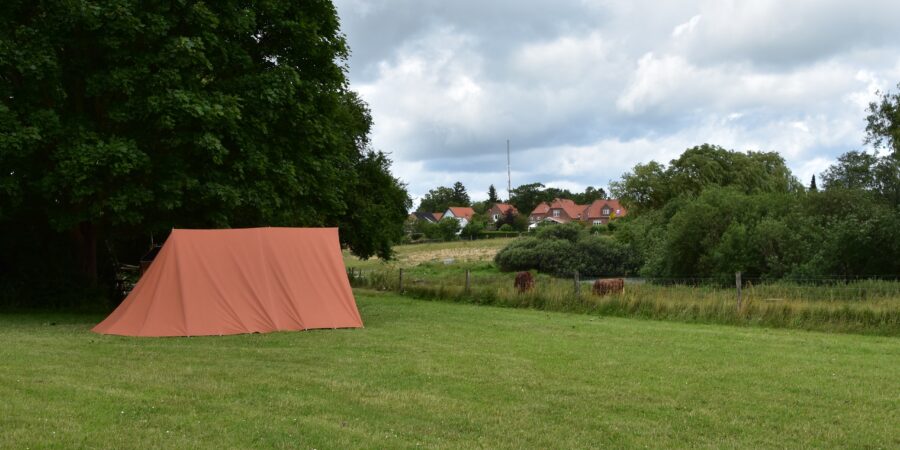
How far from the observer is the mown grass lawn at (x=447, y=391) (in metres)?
6.03

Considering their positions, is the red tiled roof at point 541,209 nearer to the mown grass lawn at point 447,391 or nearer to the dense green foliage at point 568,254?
the dense green foliage at point 568,254

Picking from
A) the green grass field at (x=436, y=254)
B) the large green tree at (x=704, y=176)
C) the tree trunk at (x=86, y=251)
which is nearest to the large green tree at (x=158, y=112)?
the tree trunk at (x=86, y=251)

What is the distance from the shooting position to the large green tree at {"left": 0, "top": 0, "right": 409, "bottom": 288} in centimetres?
1449

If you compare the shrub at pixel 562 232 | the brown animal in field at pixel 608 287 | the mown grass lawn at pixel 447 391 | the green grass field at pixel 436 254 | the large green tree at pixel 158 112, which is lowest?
the mown grass lawn at pixel 447 391

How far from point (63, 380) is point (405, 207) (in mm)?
26340

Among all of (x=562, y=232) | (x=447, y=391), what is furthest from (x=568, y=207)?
(x=447, y=391)

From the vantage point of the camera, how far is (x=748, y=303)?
52.5 feet

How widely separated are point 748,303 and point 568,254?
28.9m

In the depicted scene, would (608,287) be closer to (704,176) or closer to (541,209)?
(704,176)

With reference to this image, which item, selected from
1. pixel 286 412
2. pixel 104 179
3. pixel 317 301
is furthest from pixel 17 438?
pixel 104 179

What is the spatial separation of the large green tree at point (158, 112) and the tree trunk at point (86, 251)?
0.55 meters

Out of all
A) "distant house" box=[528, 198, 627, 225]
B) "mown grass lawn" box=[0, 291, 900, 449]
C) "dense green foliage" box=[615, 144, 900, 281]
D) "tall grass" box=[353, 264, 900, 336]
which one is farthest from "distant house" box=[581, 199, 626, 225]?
"mown grass lawn" box=[0, 291, 900, 449]

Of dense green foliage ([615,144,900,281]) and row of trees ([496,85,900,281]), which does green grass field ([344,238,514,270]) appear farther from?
dense green foliage ([615,144,900,281])

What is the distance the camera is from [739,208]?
112 ft
